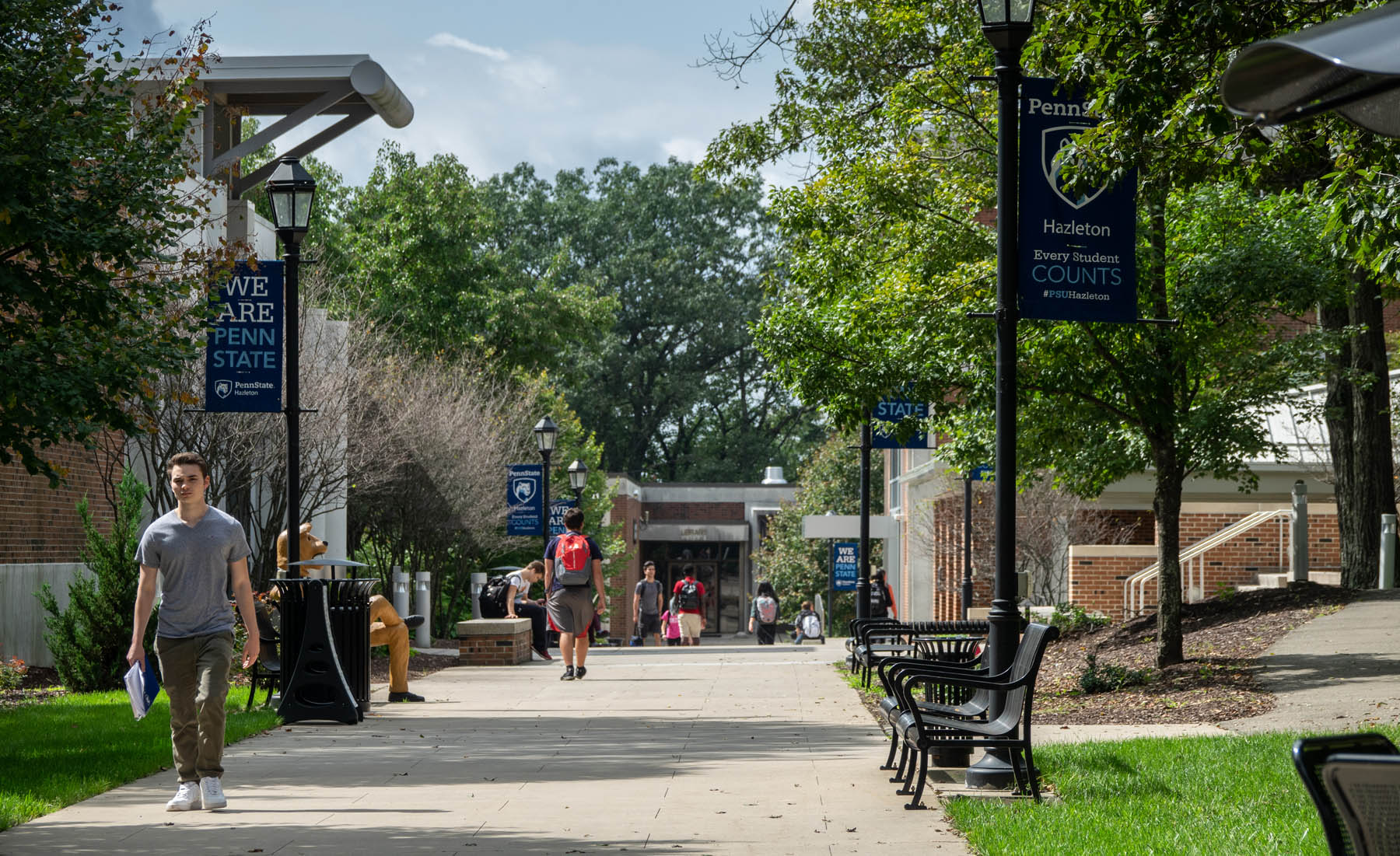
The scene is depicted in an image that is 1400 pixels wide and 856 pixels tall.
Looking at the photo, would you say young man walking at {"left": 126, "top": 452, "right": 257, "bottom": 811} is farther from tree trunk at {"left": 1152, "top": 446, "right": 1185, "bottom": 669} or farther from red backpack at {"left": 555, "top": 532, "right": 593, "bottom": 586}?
tree trunk at {"left": 1152, "top": 446, "right": 1185, "bottom": 669}

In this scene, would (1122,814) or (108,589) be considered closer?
(1122,814)

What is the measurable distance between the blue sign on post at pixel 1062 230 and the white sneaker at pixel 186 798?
18.0ft

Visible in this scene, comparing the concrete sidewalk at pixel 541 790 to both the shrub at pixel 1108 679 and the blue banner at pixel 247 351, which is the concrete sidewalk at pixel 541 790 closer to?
the shrub at pixel 1108 679

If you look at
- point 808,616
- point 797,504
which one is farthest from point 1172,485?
point 797,504

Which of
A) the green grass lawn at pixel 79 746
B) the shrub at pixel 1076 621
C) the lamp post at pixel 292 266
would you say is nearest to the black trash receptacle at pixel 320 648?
the green grass lawn at pixel 79 746

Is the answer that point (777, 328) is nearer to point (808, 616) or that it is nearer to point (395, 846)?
point (395, 846)

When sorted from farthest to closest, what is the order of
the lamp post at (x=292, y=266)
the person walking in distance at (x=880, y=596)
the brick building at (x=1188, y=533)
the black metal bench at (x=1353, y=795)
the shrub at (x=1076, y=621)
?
the person walking in distance at (x=880, y=596) < the brick building at (x=1188, y=533) < the shrub at (x=1076, y=621) < the lamp post at (x=292, y=266) < the black metal bench at (x=1353, y=795)

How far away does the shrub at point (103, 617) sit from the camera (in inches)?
577

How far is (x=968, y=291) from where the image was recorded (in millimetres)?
14070

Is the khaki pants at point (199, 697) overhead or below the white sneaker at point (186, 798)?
overhead

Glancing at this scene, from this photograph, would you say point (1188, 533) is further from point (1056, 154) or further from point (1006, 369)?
point (1006, 369)

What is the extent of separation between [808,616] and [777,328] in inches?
911

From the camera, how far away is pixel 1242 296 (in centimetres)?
1431

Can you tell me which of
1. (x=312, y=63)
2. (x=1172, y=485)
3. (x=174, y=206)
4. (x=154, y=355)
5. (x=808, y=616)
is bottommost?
(x=808, y=616)
